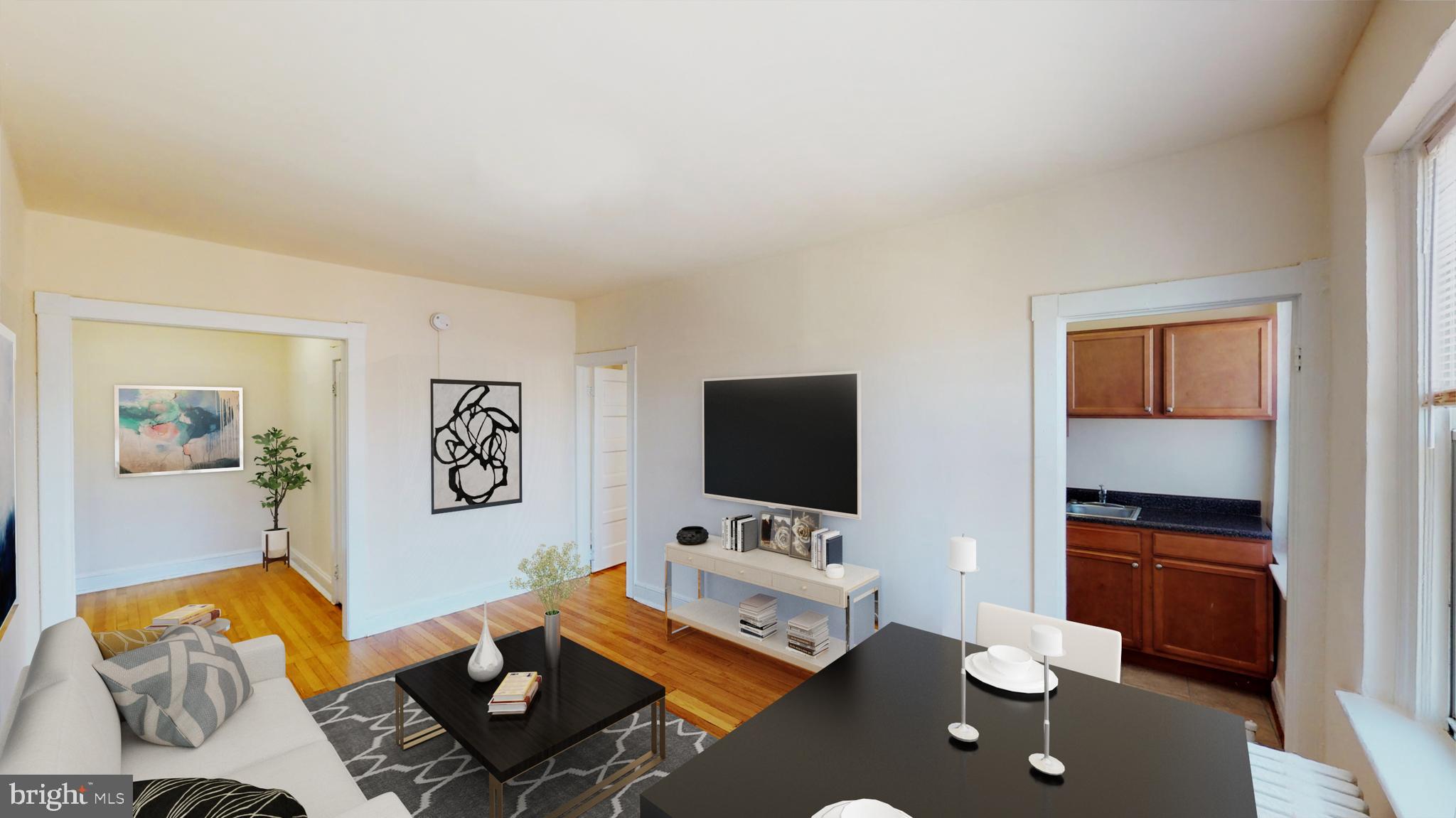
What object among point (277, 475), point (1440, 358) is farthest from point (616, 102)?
point (277, 475)

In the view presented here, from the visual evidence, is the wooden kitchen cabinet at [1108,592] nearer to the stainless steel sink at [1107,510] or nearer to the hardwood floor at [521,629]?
the hardwood floor at [521,629]

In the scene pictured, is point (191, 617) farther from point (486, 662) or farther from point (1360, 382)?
A: point (1360, 382)

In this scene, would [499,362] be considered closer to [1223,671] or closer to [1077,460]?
[1077,460]

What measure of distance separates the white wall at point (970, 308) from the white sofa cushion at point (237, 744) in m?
2.50

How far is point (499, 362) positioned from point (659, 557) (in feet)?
6.83

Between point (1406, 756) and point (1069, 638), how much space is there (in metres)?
0.74

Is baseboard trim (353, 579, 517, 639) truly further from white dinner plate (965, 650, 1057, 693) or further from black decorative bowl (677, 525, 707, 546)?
white dinner plate (965, 650, 1057, 693)

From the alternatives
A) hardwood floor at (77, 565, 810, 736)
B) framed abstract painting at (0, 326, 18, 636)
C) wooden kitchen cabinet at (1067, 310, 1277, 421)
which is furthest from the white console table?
framed abstract painting at (0, 326, 18, 636)

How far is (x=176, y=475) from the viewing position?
206 inches

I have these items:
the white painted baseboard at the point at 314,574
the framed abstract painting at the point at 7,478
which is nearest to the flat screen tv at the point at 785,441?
the framed abstract painting at the point at 7,478

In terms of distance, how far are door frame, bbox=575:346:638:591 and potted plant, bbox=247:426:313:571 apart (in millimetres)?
2472

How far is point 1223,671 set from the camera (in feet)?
10.0

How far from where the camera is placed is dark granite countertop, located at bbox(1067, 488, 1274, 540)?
307 centimetres

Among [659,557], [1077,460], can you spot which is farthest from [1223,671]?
[659,557]
